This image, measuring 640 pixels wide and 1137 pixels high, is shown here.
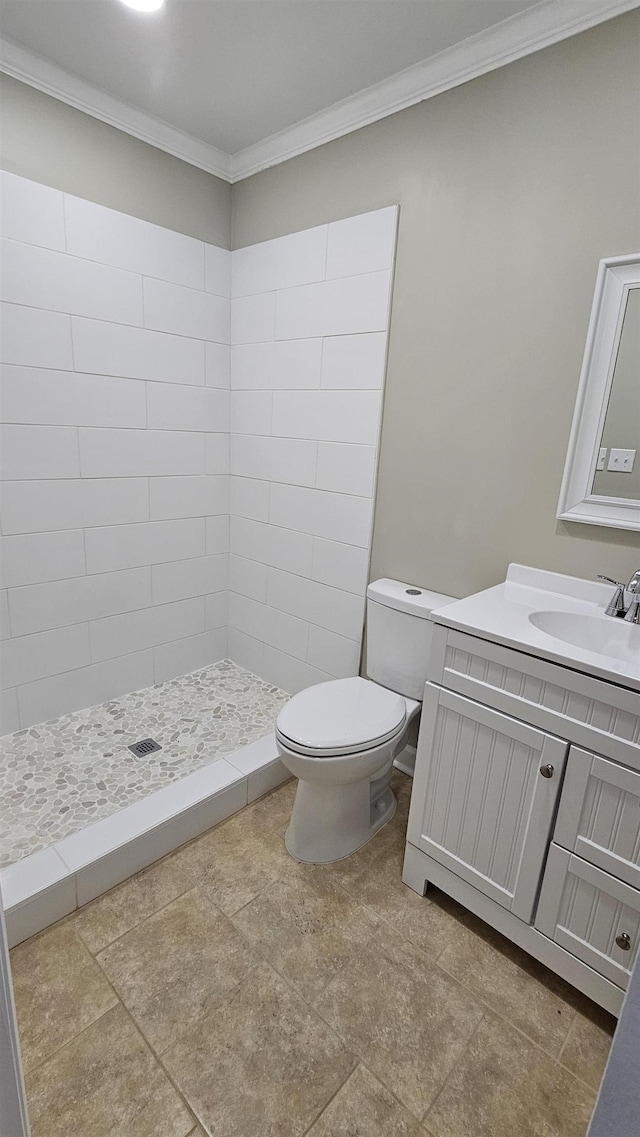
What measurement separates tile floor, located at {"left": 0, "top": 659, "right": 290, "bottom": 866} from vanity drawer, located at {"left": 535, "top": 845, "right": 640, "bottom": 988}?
1157mm

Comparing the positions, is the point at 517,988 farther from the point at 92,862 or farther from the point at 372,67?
the point at 372,67

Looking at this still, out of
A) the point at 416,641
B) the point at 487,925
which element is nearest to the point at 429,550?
the point at 416,641

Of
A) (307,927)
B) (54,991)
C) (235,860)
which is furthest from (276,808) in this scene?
A: (54,991)

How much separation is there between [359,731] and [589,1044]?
33.2 inches

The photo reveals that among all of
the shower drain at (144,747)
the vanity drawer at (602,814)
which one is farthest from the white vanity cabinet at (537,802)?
the shower drain at (144,747)

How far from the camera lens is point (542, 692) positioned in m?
1.18

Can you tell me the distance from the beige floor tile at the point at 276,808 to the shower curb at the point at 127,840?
30 mm

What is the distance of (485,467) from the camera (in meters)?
1.69

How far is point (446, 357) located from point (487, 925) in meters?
1.70

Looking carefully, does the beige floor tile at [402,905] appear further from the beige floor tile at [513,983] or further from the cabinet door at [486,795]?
the cabinet door at [486,795]

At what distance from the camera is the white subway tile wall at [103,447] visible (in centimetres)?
185

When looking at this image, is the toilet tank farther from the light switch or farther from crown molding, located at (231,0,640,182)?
crown molding, located at (231,0,640,182)

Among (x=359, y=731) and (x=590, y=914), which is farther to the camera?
(x=359, y=731)

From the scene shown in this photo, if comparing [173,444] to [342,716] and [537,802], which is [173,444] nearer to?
[342,716]
